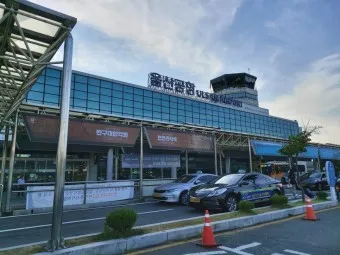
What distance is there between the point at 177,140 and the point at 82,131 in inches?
250

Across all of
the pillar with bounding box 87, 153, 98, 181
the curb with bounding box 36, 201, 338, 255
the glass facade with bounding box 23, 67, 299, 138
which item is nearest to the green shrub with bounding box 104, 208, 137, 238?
the curb with bounding box 36, 201, 338, 255

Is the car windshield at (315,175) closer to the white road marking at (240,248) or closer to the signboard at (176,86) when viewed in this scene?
the white road marking at (240,248)

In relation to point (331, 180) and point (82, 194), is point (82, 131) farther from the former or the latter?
point (331, 180)

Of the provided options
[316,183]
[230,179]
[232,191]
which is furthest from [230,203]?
[316,183]

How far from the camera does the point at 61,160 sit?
19.9ft

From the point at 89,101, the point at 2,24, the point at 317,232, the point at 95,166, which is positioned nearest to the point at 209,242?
the point at 317,232

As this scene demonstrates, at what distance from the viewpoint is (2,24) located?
6789 mm

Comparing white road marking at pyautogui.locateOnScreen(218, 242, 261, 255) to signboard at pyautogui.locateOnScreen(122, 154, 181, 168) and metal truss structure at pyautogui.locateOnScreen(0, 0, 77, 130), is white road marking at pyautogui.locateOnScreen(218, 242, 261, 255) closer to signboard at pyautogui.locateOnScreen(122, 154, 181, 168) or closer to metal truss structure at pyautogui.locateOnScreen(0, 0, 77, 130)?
metal truss structure at pyautogui.locateOnScreen(0, 0, 77, 130)

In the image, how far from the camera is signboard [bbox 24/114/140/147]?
13.2 metres

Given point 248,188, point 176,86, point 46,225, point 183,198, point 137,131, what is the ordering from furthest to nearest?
1. point 176,86
2. point 137,131
3. point 183,198
4. point 248,188
5. point 46,225

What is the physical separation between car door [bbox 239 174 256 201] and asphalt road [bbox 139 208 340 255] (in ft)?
8.61

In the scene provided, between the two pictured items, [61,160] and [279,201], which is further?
[279,201]

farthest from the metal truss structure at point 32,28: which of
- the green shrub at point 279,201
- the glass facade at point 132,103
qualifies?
the glass facade at point 132,103

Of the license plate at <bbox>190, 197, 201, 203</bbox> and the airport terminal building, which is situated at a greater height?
the airport terminal building
